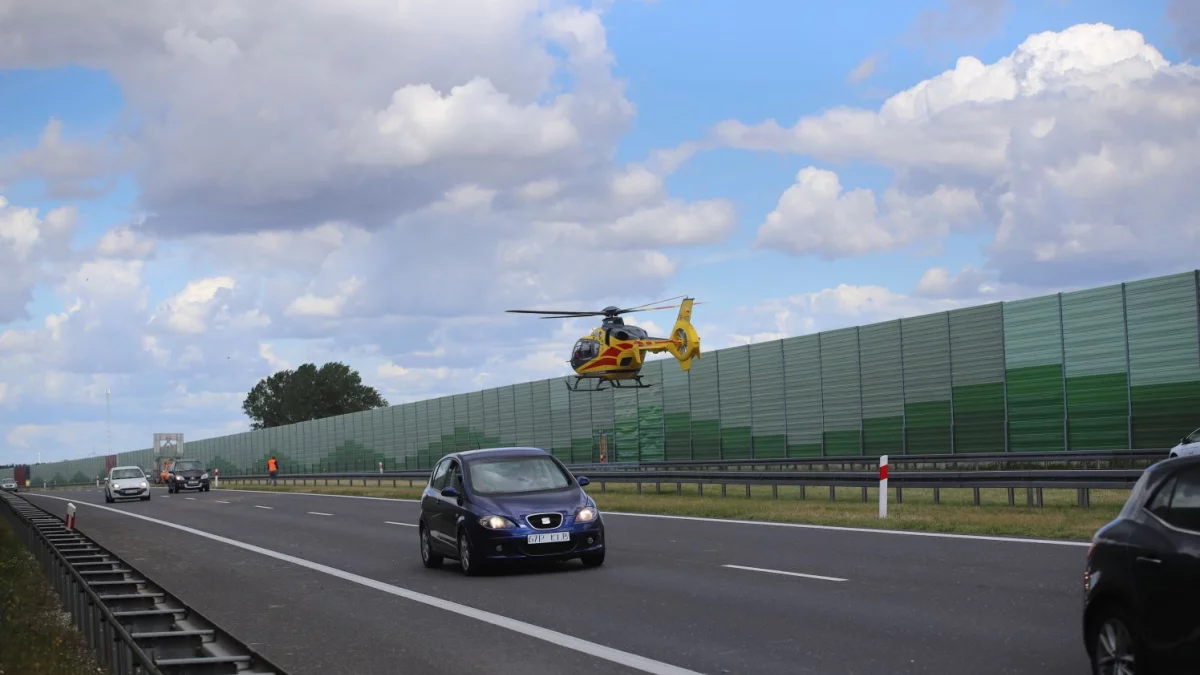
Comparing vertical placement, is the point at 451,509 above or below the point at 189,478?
above

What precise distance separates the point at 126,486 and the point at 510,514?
41.7 meters

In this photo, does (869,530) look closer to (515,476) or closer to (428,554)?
(515,476)

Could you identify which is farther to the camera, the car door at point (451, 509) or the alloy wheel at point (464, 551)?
the car door at point (451, 509)

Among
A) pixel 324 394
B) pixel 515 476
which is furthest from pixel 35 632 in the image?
pixel 324 394

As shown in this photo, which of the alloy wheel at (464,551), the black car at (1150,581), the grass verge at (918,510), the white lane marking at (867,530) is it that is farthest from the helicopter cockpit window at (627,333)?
the black car at (1150,581)

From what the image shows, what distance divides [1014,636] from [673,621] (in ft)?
9.68

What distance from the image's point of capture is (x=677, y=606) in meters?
13.1

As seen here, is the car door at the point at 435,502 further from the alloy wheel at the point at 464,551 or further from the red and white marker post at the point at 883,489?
the red and white marker post at the point at 883,489

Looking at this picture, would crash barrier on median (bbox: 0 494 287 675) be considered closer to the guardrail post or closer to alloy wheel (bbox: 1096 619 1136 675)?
alloy wheel (bbox: 1096 619 1136 675)

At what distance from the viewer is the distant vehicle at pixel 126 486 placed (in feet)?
178

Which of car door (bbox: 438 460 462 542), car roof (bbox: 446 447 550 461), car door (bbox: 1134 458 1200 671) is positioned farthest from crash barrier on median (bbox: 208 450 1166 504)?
car door (bbox: 1134 458 1200 671)

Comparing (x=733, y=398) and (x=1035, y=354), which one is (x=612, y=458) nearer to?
(x=733, y=398)

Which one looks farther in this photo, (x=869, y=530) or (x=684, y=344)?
(x=684, y=344)

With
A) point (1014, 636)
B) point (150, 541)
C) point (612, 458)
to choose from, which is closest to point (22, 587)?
point (150, 541)
